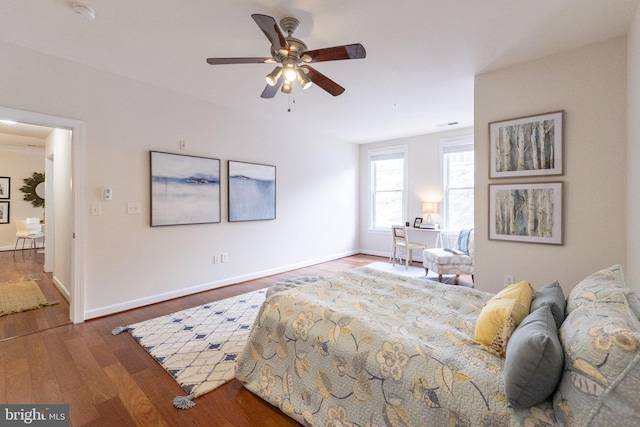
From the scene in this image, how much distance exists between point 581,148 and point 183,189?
14.5 ft

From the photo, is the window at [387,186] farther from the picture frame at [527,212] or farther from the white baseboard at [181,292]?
the picture frame at [527,212]

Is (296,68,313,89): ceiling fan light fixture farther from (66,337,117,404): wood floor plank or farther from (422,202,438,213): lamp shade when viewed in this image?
(422,202,438,213): lamp shade

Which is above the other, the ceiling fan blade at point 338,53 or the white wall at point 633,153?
the ceiling fan blade at point 338,53

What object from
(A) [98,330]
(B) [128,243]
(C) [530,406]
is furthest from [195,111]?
(C) [530,406]

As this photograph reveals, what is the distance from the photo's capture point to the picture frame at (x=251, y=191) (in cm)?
435

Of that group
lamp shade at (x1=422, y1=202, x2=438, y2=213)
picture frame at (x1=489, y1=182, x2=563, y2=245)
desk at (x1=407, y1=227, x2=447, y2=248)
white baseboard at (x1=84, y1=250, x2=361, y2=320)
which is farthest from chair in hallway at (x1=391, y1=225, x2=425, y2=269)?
picture frame at (x1=489, y1=182, x2=563, y2=245)

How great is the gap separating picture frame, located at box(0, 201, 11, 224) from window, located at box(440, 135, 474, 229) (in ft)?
33.2

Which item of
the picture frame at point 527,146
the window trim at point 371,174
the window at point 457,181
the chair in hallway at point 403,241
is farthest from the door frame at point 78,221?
the window at point 457,181

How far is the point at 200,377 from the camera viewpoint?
211 cm

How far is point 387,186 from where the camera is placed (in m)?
6.77

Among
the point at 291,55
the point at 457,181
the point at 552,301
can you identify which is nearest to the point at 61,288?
the point at 291,55

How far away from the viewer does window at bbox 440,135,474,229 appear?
18.2 feet

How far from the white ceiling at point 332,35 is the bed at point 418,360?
204 centimetres

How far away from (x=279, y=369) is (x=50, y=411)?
4.67 ft
